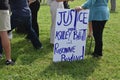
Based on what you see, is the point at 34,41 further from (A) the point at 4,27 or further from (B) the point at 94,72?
(B) the point at 94,72

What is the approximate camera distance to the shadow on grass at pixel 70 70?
6.20 meters

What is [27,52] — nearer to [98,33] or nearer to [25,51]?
[25,51]

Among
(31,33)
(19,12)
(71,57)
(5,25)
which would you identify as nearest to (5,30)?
(5,25)

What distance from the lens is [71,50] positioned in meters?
6.98

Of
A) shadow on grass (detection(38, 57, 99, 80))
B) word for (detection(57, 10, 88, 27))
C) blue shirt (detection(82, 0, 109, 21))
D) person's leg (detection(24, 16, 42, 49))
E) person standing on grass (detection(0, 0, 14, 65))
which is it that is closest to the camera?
shadow on grass (detection(38, 57, 99, 80))

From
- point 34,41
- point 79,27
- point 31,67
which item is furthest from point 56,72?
point 34,41

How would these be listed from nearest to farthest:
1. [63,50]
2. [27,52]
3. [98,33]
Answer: [63,50] < [98,33] < [27,52]

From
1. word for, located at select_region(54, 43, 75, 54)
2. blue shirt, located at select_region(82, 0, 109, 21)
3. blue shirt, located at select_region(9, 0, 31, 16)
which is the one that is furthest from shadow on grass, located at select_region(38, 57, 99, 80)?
blue shirt, located at select_region(9, 0, 31, 16)

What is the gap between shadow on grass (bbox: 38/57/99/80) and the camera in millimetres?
6195

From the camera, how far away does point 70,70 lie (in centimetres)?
655

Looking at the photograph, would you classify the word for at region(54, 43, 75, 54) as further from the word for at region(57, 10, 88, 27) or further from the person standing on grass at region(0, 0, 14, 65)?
the person standing on grass at region(0, 0, 14, 65)

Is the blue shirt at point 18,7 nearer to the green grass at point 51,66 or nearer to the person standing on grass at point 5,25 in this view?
the person standing on grass at point 5,25

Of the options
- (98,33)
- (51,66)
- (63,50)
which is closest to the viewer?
(51,66)

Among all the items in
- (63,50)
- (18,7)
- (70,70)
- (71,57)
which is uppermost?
(18,7)
